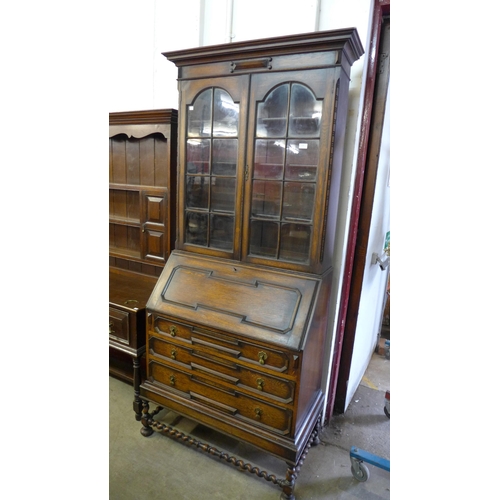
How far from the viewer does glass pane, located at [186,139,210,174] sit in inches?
67.6

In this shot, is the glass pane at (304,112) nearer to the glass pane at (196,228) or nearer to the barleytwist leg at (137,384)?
the glass pane at (196,228)

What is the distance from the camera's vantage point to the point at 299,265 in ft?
5.10

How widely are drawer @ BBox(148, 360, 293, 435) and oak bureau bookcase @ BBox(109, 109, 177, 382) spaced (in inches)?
9.9

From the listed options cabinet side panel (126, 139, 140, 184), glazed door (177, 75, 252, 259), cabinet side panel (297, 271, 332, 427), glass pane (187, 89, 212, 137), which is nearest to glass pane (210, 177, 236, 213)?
glazed door (177, 75, 252, 259)

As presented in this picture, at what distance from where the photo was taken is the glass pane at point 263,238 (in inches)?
64.9

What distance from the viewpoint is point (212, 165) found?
5.59 feet

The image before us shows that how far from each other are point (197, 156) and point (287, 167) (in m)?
0.51

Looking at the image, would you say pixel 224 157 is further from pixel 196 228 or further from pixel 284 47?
pixel 284 47

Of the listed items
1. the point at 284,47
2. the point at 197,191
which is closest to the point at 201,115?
the point at 197,191

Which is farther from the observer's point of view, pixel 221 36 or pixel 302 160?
pixel 221 36
